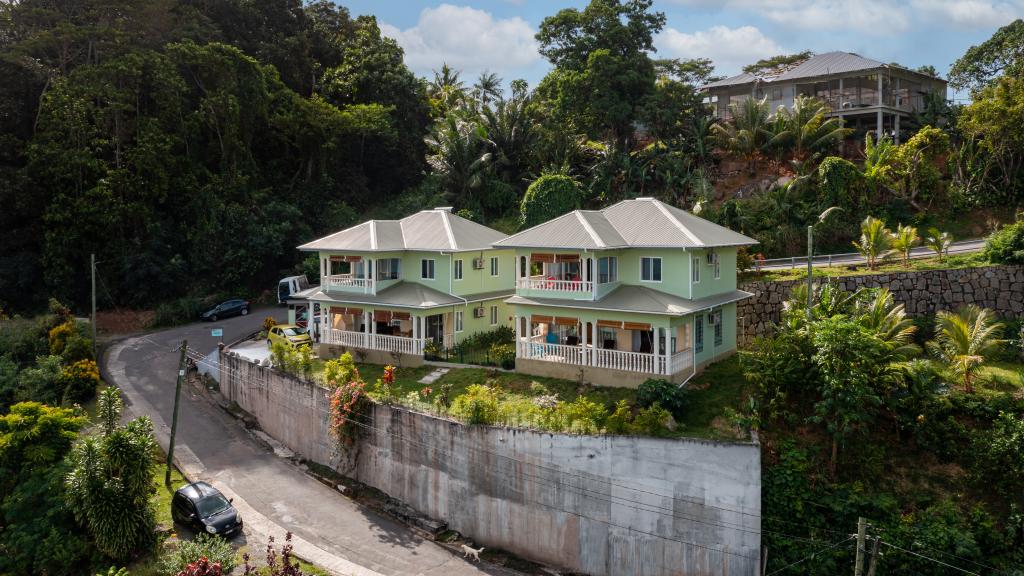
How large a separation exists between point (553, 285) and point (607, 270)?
86.1 inches

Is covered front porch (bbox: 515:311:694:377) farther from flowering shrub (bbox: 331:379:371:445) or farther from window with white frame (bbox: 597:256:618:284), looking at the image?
flowering shrub (bbox: 331:379:371:445)

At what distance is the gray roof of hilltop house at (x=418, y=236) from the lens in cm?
3148

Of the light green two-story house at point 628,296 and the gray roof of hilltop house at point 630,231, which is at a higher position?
the gray roof of hilltop house at point 630,231

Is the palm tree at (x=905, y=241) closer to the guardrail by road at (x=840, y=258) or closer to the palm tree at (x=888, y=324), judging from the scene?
the guardrail by road at (x=840, y=258)

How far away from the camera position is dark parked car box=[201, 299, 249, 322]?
44.0 m

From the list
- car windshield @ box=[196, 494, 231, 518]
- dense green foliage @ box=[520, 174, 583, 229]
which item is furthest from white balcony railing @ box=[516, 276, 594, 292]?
dense green foliage @ box=[520, 174, 583, 229]

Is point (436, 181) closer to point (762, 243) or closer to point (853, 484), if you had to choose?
point (762, 243)

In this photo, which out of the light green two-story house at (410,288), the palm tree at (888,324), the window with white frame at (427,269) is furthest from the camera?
the window with white frame at (427,269)

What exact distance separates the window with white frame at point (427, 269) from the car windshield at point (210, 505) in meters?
13.2

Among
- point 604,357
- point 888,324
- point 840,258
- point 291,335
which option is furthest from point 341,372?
point 840,258

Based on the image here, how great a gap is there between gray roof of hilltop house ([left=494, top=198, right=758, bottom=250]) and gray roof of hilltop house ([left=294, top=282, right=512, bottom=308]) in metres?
4.06

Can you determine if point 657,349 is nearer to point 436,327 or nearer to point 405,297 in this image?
point 436,327

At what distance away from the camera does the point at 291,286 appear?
43812 millimetres

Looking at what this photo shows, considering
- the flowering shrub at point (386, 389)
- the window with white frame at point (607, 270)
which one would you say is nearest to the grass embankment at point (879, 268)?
the window with white frame at point (607, 270)
